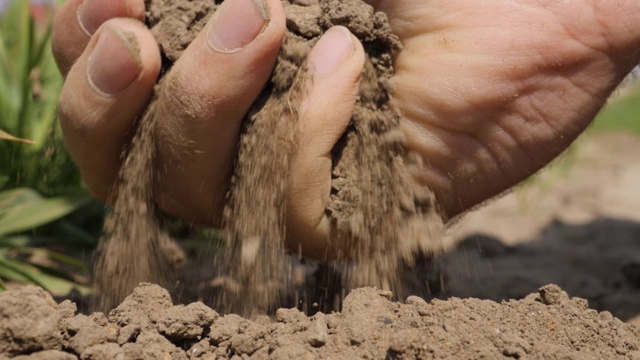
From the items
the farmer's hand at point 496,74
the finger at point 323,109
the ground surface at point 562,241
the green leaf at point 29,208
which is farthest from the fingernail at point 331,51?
the green leaf at point 29,208

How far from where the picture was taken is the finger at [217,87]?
1.85 meters

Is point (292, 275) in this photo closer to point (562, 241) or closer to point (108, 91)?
point (108, 91)

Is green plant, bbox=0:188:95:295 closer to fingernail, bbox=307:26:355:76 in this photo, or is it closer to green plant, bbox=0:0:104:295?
green plant, bbox=0:0:104:295

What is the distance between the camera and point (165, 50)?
1.99 meters

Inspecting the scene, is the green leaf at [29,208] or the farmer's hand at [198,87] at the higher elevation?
the farmer's hand at [198,87]

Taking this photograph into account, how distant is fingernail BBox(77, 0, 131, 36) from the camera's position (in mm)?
2002

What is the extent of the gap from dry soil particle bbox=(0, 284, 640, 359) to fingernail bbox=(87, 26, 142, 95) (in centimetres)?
55

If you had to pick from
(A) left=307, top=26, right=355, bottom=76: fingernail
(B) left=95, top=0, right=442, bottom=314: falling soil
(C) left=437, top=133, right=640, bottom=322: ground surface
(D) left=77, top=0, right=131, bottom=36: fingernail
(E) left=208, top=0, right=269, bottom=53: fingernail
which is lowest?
(C) left=437, top=133, right=640, bottom=322: ground surface

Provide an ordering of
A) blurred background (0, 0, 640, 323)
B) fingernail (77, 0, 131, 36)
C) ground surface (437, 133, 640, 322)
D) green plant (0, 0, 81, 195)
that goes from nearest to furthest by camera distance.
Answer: fingernail (77, 0, 131, 36), blurred background (0, 0, 640, 323), ground surface (437, 133, 640, 322), green plant (0, 0, 81, 195)

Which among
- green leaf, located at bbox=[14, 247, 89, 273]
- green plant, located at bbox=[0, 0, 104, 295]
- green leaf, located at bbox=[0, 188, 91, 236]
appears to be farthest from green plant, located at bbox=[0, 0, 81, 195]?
green leaf, located at bbox=[14, 247, 89, 273]

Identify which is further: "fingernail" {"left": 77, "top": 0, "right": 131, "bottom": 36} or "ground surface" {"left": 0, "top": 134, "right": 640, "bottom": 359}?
"fingernail" {"left": 77, "top": 0, "right": 131, "bottom": 36}

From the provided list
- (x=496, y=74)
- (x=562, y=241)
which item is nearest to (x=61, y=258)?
(x=496, y=74)

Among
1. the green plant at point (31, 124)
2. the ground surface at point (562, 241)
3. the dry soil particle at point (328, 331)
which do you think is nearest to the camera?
the dry soil particle at point (328, 331)

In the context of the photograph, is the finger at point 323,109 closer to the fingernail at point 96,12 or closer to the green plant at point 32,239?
the fingernail at point 96,12
